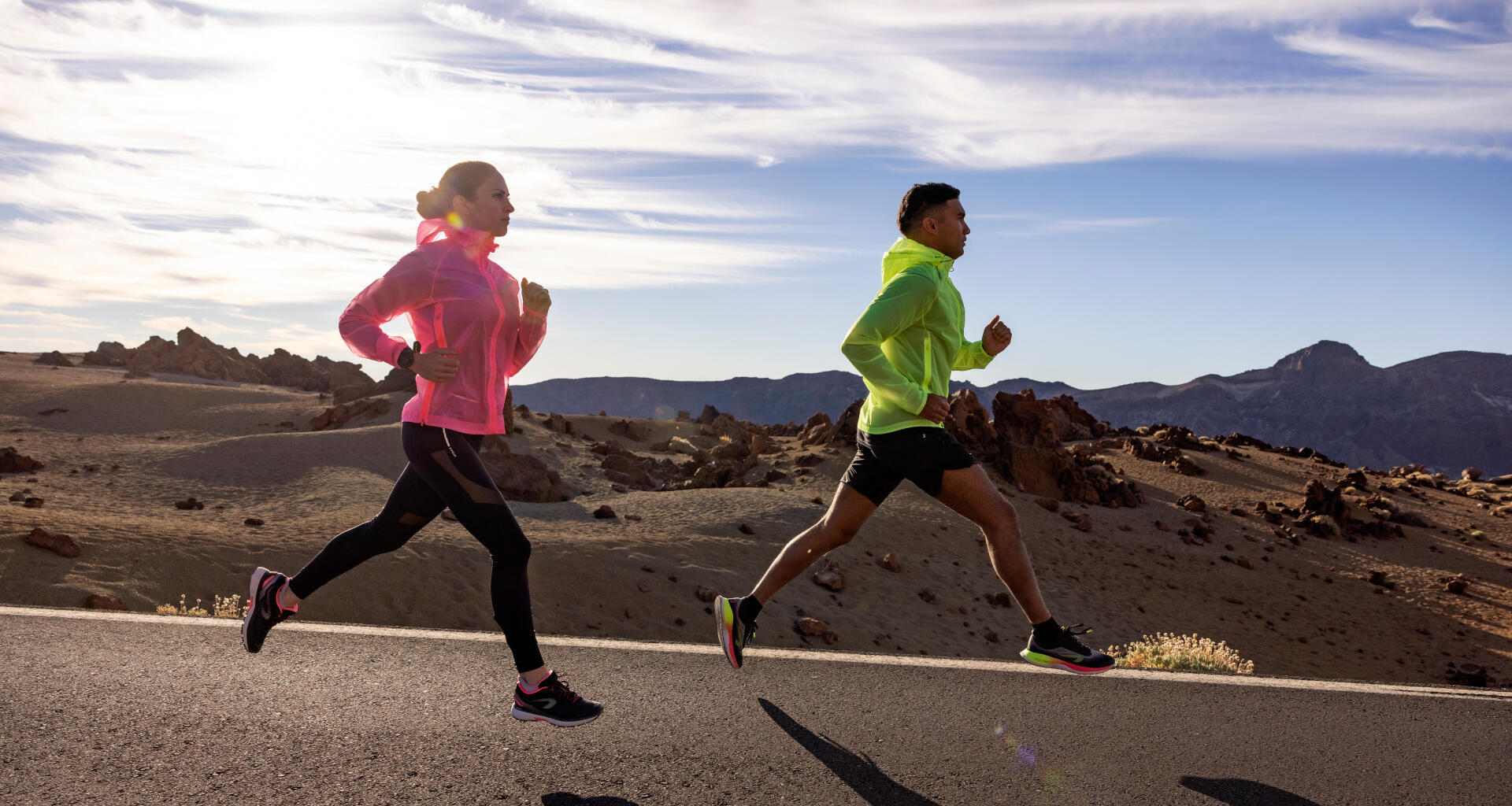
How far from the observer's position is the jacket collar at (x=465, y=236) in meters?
3.76

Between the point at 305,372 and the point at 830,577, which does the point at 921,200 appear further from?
the point at 305,372

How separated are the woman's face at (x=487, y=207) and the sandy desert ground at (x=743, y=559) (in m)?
1.94

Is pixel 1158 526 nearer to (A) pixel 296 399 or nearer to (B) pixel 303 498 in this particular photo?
(B) pixel 303 498

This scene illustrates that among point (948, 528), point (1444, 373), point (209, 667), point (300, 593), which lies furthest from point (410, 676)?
point (1444, 373)

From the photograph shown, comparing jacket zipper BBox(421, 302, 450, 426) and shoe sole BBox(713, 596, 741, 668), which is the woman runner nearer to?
jacket zipper BBox(421, 302, 450, 426)

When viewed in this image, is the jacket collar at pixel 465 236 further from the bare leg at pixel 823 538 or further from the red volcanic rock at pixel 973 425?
the red volcanic rock at pixel 973 425

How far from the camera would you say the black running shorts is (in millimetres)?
3943

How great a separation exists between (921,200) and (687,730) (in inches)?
92.2

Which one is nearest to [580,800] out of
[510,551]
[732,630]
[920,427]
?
[510,551]

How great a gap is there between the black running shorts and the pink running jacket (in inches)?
56.1

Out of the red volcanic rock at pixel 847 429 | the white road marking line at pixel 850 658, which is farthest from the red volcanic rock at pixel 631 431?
the white road marking line at pixel 850 658

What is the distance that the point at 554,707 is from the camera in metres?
3.46

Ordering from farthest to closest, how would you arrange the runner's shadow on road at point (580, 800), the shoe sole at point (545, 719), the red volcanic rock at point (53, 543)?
1. the red volcanic rock at point (53, 543)
2. the shoe sole at point (545, 719)
3. the runner's shadow on road at point (580, 800)

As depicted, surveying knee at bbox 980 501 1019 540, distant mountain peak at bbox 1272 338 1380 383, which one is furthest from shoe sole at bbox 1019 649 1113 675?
distant mountain peak at bbox 1272 338 1380 383
